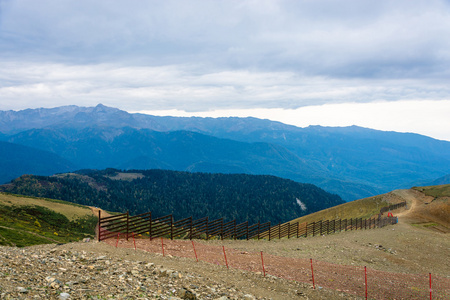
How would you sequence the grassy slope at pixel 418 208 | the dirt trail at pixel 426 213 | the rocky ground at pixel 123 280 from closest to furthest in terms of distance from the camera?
1. the rocky ground at pixel 123 280
2. the dirt trail at pixel 426 213
3. the grassy slope at pixel 418 208

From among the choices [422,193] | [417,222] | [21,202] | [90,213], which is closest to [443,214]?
[417,222]

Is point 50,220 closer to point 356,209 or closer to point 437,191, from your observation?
point 356,209

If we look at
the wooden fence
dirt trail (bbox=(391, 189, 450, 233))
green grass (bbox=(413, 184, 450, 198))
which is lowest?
dirt trail (bbox=(391, 189, 450, 233))

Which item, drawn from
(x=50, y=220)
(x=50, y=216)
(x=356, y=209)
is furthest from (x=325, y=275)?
(x=50, y=216)

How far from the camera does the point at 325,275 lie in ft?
57.7

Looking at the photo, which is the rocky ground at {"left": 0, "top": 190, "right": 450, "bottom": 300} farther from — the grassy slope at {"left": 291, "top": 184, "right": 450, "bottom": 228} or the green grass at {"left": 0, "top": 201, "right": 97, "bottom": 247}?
the green grass at {"left": 0, "top": 201, "right": 97, "bottom": 247}

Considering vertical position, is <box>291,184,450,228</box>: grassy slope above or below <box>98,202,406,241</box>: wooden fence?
below

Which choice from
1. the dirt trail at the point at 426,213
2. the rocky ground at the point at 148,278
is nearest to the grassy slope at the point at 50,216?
the rocky ground at the point at 148,278

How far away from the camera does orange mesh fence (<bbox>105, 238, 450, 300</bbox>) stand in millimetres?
15836

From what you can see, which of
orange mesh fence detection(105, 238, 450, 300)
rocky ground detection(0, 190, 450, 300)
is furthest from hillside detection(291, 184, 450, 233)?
orange mesh fence detection(105, 238, 450, 300)

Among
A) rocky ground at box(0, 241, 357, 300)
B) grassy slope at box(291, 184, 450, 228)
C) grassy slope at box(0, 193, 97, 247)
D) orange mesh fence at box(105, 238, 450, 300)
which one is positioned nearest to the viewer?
rocky ground at box(0, 241, 357, 300)

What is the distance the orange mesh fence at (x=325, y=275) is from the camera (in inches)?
623

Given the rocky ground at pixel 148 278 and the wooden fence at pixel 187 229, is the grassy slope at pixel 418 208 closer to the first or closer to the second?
the wooden fence at pixel 187 229

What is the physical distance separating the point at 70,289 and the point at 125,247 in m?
9.57
